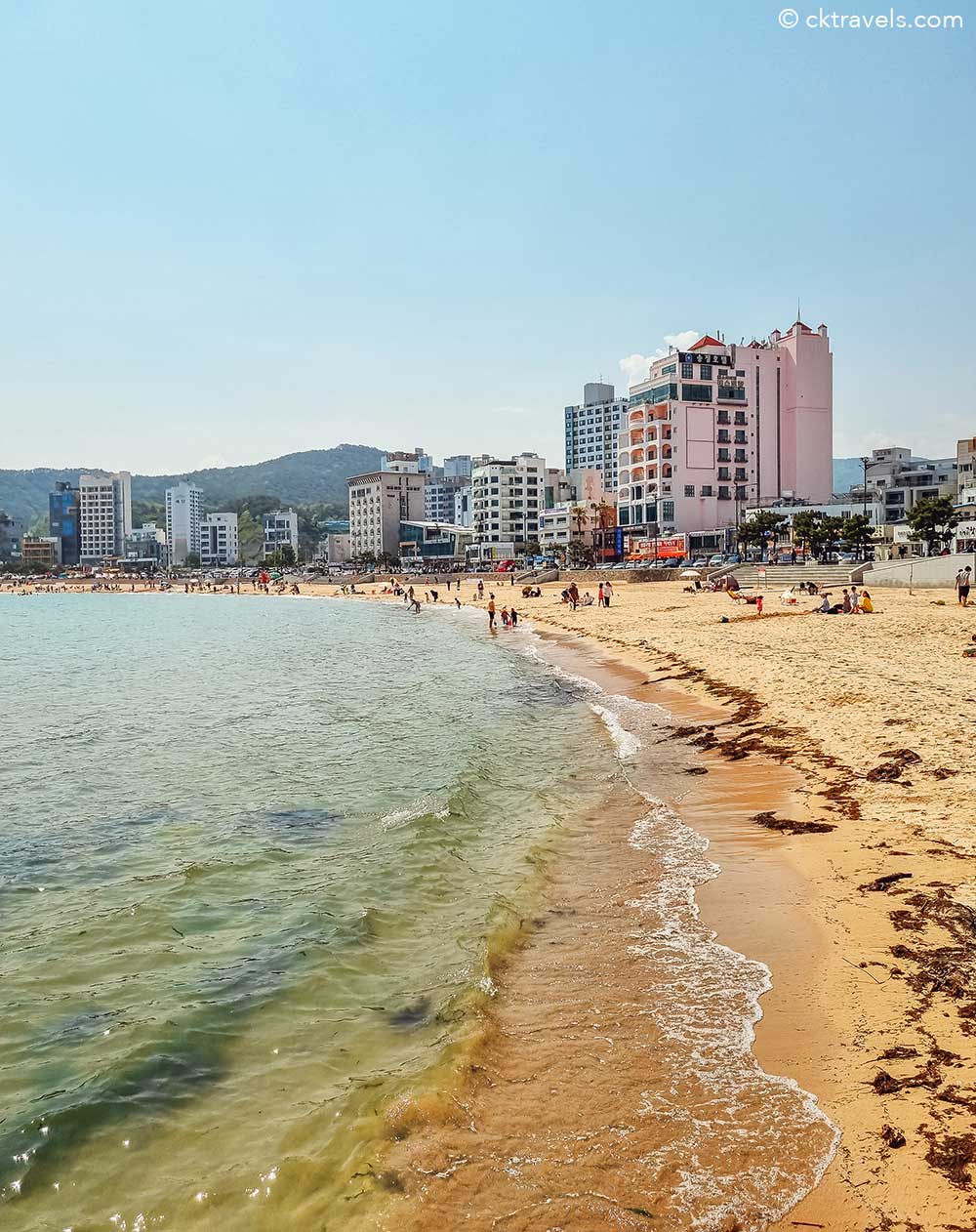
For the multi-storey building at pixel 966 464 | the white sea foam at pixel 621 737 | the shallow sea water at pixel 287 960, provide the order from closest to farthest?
the shallow sea water at pixel 287 960
the white sea foam at pixel 621 737
the multi-storey building at pixel 966 464

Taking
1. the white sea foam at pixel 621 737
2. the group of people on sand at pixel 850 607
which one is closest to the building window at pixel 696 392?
the group of people on sand at pixel 850 607

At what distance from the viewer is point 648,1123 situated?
5.70 metres

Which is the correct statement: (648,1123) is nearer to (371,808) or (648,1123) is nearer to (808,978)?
(808,978)

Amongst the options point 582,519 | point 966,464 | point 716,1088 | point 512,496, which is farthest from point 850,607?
point 512,496

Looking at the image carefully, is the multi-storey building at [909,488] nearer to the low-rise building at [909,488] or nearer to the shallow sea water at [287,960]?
the low-rise building at [909,488]

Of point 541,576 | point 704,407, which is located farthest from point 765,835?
point 704,407

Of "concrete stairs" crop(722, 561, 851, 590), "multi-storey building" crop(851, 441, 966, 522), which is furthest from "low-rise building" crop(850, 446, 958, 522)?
"concrete stairs" crop(722, 561, 851, 590)

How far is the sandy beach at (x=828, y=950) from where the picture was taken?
16.4ft

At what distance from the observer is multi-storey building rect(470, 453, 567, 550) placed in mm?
152000

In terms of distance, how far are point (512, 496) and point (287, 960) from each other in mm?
146043

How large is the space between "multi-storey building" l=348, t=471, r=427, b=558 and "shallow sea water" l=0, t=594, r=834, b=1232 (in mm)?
161072

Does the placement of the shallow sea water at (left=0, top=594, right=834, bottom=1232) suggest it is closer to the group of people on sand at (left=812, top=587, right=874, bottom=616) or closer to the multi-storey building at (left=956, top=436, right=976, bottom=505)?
the group of people on sand at (left=812, top=587, right=874, bottom=616)

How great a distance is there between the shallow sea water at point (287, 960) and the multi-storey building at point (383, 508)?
528 feet

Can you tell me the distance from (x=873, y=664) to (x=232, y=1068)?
20.3 meters
